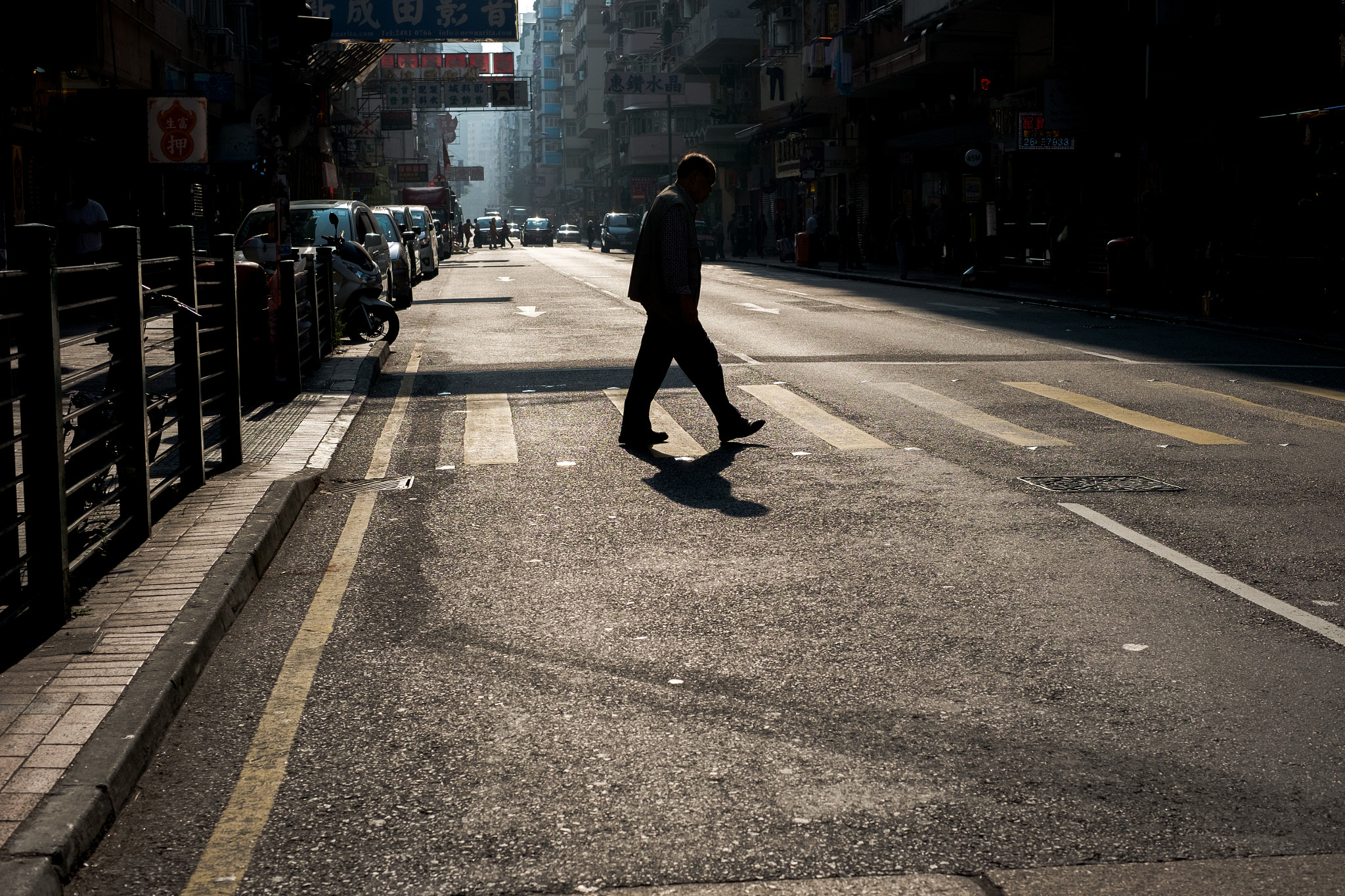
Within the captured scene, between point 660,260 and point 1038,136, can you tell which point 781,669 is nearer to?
point 660,260

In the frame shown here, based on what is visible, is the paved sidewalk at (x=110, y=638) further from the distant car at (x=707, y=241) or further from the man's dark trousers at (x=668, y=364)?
the distant car at (x=707, y=241)

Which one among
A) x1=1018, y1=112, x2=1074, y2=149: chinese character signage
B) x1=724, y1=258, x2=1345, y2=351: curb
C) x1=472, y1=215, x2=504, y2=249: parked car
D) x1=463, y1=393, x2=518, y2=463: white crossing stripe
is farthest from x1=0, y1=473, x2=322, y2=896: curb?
x1=472, y1=215, x2=504, y2=249: parked car

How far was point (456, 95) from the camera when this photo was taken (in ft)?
223

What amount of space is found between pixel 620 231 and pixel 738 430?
6356 centimetres

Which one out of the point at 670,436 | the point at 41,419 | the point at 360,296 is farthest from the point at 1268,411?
the point at 360,296

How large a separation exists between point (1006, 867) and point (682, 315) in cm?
683

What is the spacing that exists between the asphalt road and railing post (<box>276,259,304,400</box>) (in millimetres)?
1882

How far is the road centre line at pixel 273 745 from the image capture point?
12.1 feet

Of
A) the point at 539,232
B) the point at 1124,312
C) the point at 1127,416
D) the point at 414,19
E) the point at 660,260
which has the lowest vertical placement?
the point at 1127,416

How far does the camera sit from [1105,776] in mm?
4215

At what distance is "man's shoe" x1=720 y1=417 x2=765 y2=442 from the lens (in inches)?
409

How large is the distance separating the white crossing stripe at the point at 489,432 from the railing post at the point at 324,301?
2739mm

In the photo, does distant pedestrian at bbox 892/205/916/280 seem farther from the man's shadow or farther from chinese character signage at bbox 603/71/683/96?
chinese character signage at bbox 603/71/683/96

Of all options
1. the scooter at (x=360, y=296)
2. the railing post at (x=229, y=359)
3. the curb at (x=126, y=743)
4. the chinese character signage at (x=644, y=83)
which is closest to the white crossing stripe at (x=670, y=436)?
the railing post at (x=229, y=359)
